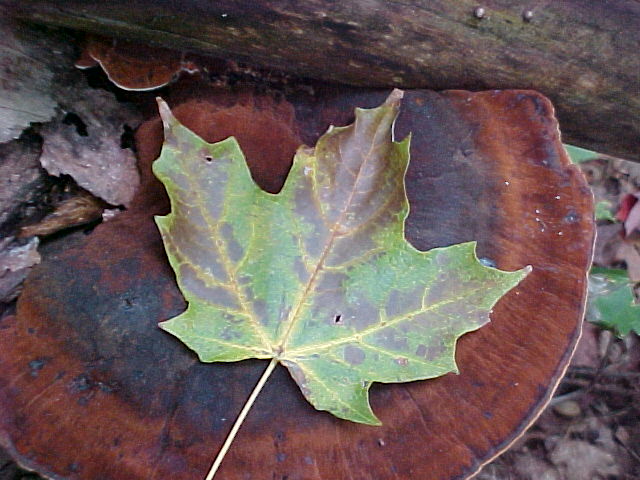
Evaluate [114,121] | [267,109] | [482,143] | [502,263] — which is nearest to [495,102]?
[482,143]

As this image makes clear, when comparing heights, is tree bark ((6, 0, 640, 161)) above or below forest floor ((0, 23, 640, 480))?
above

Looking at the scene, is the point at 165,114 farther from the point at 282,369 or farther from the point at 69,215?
the point at 282,369

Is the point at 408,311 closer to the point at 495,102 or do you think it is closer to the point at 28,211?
the point at 495,102

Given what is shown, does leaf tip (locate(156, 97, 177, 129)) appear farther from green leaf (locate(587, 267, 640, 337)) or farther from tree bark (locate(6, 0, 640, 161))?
green leaf (locate(587, 267, 640, 337))

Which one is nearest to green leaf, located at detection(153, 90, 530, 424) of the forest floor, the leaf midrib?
the leaf midrib

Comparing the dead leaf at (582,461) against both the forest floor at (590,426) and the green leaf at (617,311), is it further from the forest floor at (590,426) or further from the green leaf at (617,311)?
the green leaf at (617,311)
